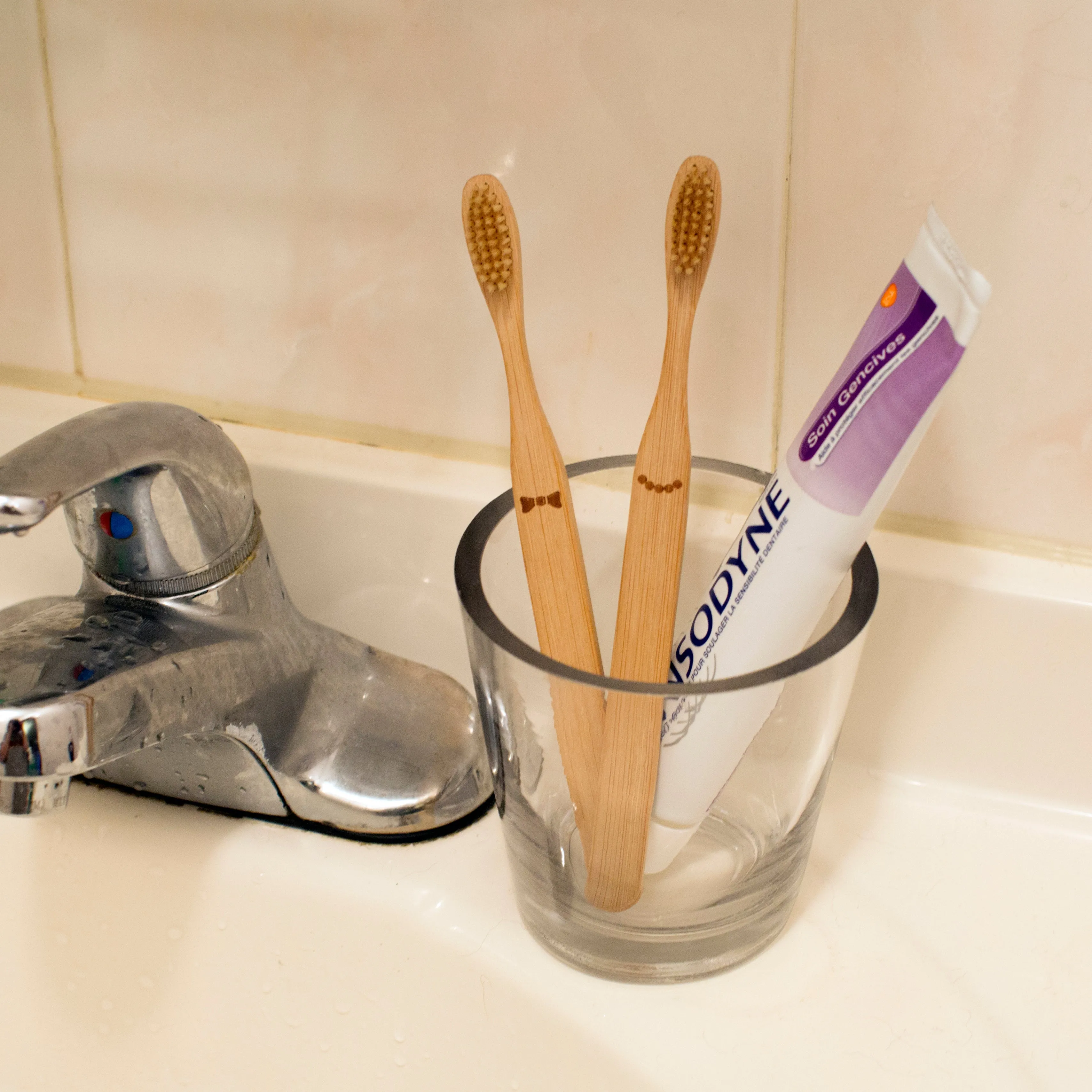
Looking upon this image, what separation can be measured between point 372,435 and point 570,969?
18 cm

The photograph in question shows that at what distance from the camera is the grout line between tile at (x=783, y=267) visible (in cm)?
28

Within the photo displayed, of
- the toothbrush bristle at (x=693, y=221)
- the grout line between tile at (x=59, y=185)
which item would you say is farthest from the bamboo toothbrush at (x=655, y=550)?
the grout line between tile at (x=59, y=185)

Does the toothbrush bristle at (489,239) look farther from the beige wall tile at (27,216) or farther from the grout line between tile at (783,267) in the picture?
the beige wall tile at (27,216)

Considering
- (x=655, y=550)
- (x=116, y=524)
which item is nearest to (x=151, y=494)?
(x=116, y=524)

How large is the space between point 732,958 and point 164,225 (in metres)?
0.28

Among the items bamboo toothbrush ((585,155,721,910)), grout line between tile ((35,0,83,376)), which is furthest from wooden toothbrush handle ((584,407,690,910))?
grout line between tile ((35,0,83,376))

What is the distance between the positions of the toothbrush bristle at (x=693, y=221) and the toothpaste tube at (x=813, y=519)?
0.04m

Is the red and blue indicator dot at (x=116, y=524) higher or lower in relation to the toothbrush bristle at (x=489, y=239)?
lower

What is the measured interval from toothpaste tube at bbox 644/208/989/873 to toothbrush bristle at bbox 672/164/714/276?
43 mm

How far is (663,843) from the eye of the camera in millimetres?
276

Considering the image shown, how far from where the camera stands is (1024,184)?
271 millimetres

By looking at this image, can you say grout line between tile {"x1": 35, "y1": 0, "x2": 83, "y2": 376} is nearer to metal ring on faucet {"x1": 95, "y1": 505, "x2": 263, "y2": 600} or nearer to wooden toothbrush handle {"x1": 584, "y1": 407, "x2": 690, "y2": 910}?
metal ring on faucet {"x1": 95, "y1": 505, "x2": 263, "y2": 600}

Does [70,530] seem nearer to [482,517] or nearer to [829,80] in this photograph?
[482,517]

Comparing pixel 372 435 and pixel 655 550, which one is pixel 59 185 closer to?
pixel 372 435
